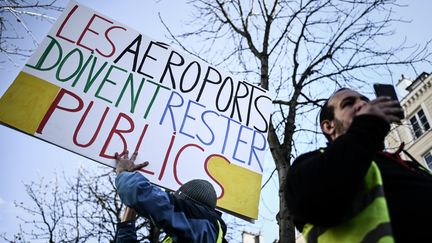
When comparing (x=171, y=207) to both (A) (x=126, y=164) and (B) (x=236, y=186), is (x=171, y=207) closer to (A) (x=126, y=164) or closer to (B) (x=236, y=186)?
(A) (x=126, y=164)

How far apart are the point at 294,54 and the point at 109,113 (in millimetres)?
3392

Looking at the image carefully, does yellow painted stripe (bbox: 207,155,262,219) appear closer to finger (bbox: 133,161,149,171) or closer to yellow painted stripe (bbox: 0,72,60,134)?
finger (bbox: 133,161,149,171)

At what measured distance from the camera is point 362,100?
138cm

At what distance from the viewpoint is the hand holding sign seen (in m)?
1.99

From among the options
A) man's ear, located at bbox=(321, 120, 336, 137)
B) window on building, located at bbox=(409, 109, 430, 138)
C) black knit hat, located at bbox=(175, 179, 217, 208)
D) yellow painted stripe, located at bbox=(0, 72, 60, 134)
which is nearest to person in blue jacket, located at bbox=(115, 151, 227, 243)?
black knit hat, located at bbox=(175, 179, 217, 208)

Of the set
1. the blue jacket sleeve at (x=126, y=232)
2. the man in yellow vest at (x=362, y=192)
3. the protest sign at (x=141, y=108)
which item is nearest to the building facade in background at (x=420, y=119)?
the protest sign at (x=141, y=108)

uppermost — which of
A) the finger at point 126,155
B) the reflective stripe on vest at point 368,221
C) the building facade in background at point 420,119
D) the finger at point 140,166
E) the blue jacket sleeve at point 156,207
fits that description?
the building facade in background at point 420,119

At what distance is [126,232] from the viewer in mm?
2146

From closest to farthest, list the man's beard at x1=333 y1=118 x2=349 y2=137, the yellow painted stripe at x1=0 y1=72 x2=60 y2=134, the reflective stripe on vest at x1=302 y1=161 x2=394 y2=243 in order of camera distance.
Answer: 1. the reflective stripe on vest at x1=302 y1=161 x2=394 y2=243
2. the man's beard at x1=333 y1=118 x2=349 y2=137
3. the yellow painted stripe at x1=0 y1=72 x2=60 y2=134

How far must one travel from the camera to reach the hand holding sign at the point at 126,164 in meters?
1.99

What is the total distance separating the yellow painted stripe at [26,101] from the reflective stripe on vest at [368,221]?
1800 mm

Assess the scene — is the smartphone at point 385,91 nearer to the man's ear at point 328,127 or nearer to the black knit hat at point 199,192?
the man's ear at point 328,127

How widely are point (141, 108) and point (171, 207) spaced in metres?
0.84

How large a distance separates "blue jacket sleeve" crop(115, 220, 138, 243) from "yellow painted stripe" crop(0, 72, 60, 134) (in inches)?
33.3
